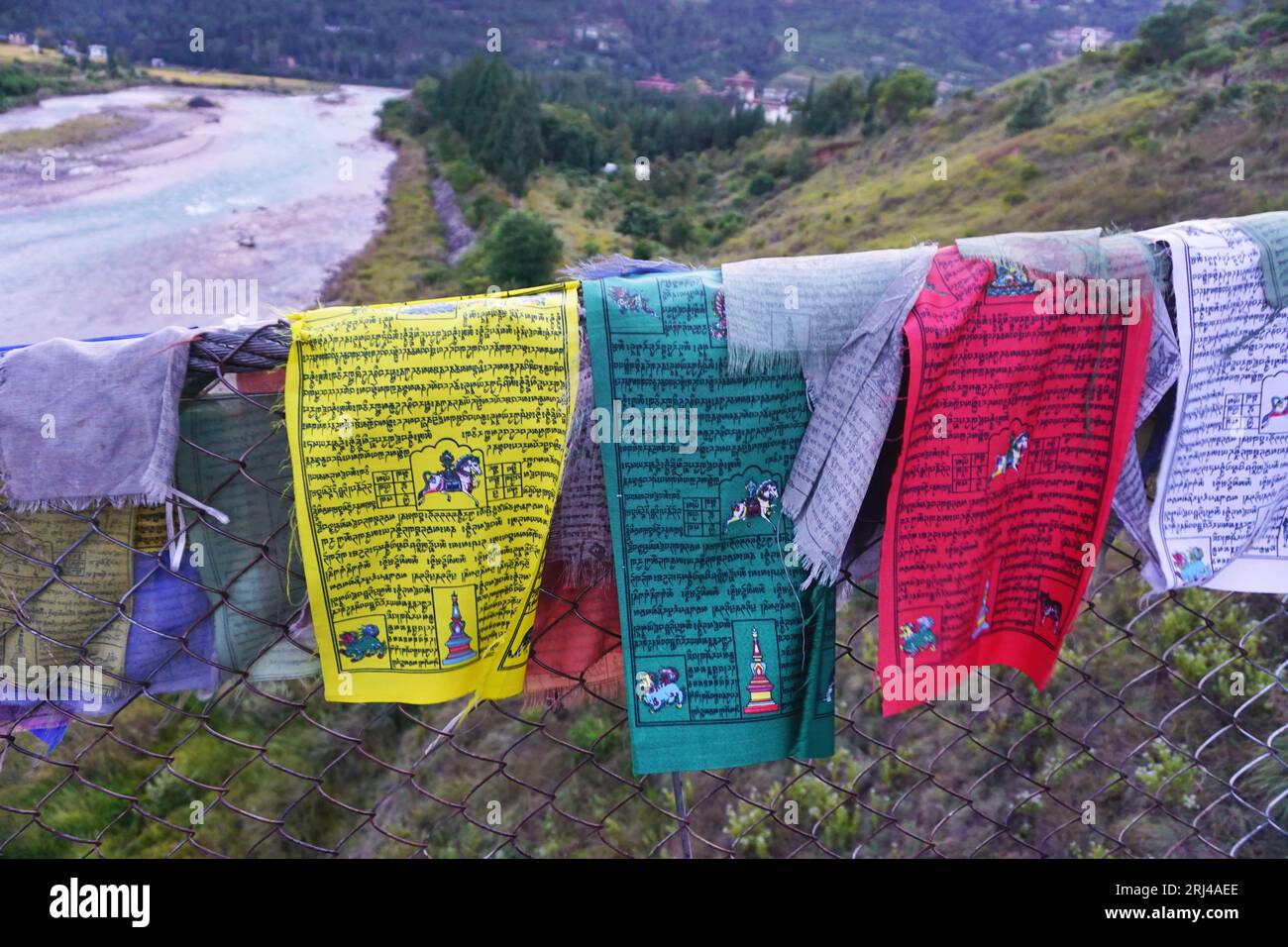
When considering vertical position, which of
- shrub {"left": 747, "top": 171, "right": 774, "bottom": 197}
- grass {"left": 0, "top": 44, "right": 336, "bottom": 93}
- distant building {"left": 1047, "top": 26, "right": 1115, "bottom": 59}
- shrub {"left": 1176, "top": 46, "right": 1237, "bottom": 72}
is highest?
distant building {"left": 1047, "top": 26, "right": 1115, "bottom": 59}

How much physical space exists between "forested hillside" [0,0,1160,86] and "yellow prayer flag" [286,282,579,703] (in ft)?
130

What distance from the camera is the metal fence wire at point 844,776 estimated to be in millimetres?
1680

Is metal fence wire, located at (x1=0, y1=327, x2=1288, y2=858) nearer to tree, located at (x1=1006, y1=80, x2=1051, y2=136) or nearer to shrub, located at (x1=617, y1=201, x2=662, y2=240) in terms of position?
tree, located at (x1=1006, y1=80, x2=1051, y2=136)

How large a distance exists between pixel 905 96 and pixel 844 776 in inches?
1597

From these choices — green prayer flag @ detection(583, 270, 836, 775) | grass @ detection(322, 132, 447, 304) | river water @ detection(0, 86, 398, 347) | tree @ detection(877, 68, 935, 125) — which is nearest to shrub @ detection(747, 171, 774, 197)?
tree @ detection(877, 68, 935, 125)

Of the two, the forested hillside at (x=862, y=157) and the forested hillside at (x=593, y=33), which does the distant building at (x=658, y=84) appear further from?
the forested hillside at (x=862, y=157)

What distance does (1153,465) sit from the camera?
1.35 m

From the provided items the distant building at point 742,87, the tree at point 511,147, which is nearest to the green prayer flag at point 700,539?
the tree at point 511,147

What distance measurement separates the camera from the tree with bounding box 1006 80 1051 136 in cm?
2600

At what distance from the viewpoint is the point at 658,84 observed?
57.4 m

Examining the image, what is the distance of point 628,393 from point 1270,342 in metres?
0.96

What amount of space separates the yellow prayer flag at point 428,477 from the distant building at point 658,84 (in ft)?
196

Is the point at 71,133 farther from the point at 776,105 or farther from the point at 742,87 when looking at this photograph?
the point at 742,87

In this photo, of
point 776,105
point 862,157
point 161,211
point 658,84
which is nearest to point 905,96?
point 862,157
